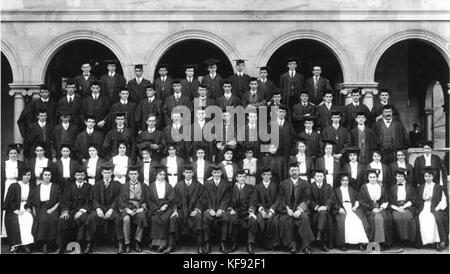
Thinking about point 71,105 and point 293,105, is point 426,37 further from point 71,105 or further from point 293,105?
point 71,105

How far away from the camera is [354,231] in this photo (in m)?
9.72

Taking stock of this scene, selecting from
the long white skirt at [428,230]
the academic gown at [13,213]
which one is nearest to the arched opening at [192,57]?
the academic gown at [13,213]

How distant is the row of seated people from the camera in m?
9.65

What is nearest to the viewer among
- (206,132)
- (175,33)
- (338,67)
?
(206,132)

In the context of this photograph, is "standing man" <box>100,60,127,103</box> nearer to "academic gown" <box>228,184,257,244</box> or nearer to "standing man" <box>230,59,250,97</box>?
"standing man" <box>230,59,250,97</box>

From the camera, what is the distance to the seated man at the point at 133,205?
9617mm

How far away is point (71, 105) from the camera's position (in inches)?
454

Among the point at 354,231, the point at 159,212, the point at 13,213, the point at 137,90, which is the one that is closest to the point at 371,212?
the point at 354,231

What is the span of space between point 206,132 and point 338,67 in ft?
16.3

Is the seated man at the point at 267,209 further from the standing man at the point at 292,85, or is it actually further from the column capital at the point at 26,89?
the column capital at the point at 26,89

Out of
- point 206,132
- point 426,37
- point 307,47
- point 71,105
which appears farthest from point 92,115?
point 426,37

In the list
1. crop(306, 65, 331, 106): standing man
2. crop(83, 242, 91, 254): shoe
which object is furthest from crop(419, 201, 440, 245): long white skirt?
crop(83, 242, 91, 254): shoe

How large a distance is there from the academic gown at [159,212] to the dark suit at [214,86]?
7.83 ft

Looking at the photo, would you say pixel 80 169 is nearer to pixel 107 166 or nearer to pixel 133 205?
pixel 107 166
